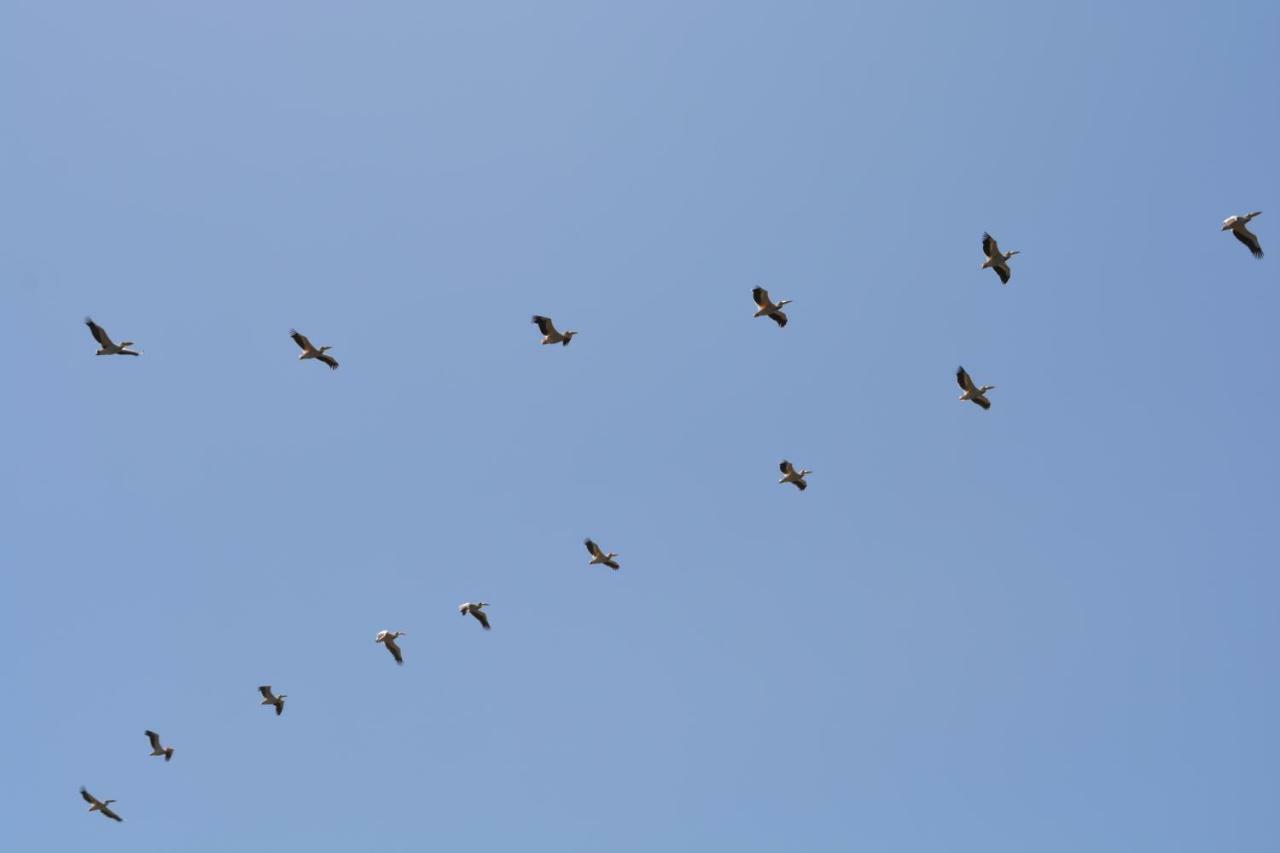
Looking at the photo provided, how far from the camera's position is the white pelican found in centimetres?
6525

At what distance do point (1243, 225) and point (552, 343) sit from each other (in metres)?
34.5

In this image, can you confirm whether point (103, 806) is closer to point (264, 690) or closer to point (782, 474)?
point (264, 690)

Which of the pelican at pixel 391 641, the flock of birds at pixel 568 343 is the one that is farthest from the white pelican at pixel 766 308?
the pelican at pixel 391 641

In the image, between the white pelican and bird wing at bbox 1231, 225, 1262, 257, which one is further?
the white pelican

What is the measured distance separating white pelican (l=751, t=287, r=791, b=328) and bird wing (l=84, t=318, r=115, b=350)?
3391cm

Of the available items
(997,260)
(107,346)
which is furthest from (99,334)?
(997,260)

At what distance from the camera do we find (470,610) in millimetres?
71812

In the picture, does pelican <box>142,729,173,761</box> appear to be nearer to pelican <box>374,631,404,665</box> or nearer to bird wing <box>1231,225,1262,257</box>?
pelican <box>374,631,404,665</box>

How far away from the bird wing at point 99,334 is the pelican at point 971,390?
147 ft

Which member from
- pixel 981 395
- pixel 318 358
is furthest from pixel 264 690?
pixel 981 395

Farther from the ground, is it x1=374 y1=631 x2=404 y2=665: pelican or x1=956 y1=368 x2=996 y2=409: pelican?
x1=374 y1=631 x2=404 y2=665: pelican

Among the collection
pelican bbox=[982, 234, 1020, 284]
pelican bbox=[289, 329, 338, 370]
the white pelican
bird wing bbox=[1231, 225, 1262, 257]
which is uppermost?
pelican bbox=[289, 329, 338, 370]

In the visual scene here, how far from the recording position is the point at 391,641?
7294 cm

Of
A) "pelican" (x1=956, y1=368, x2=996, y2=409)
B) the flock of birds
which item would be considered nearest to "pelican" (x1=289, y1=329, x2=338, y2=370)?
the flock of birds
